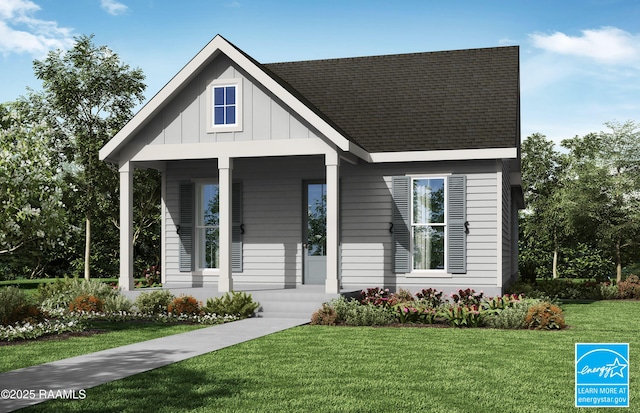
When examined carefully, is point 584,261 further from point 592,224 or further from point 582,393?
point 582,393

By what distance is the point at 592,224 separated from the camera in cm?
2669

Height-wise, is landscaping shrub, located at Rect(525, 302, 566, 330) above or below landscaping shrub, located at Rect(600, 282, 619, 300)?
above

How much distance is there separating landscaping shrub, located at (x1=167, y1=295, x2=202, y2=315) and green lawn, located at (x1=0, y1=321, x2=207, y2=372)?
0.73m

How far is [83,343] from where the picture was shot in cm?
1102

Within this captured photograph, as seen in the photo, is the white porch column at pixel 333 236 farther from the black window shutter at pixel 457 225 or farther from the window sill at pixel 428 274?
the black window shutter at pixel 457 225

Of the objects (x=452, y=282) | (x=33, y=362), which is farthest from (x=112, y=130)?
(x=33, y=362)

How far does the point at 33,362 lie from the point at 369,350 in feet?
15.0

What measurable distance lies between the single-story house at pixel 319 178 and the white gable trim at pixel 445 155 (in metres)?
0.03

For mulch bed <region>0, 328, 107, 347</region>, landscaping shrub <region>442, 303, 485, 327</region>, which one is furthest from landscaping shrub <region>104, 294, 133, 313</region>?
landscaping shrub <region>442, 303, 485, 327</region>

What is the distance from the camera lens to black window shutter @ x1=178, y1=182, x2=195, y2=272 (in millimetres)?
18562

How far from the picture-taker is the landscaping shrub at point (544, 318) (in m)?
13.0

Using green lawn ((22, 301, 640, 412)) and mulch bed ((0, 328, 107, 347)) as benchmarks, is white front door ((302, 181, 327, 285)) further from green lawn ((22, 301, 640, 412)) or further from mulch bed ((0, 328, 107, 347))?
mulch bed ((0, 328, 107, 347))

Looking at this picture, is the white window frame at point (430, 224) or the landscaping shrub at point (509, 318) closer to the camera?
the landscaping shrub at point (509, 318)

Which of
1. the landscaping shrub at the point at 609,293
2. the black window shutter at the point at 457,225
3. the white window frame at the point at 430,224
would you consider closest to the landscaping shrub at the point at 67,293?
the white window frame at the point at 430,224
